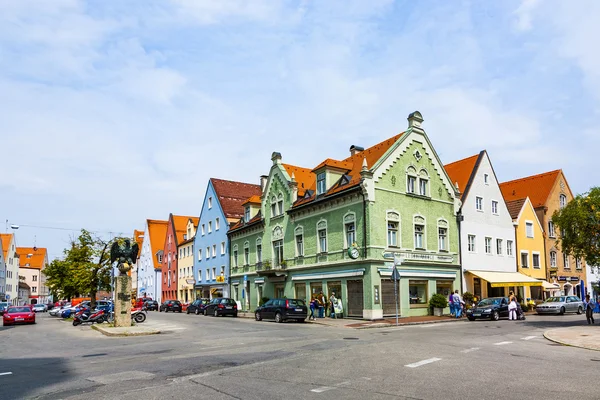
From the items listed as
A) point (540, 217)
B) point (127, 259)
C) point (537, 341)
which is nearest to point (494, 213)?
point (540, 217)

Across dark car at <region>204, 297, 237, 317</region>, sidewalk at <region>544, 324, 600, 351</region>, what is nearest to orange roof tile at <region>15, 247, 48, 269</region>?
dark car at <region>204, 297, 237, 317</region>

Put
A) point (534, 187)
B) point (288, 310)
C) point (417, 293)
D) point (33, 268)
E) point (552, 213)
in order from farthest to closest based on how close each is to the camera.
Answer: point (33, 268) → point (534, 187) → point (552, 213) → point (417, 293) → point (288, 310)

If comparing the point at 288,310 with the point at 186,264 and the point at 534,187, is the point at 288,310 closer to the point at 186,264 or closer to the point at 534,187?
the point at 534,187

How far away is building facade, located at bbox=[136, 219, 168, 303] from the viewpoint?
79.4 m

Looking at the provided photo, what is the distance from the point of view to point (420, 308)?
114ft

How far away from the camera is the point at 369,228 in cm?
3238

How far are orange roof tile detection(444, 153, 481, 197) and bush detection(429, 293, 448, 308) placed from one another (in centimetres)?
973

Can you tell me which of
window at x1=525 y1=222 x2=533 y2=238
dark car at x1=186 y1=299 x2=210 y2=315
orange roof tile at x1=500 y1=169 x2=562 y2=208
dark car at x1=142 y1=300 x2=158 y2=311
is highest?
orange roof tile at x1=500 y1=169 x2=562 y2=208

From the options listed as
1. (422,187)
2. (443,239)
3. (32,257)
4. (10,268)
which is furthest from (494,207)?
(32,257)

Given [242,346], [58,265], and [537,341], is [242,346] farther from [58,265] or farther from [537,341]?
[58,265]

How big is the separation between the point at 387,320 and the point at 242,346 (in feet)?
51.8

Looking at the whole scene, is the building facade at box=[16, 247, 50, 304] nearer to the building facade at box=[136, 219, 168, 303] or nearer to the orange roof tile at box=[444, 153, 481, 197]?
the building facade at box=[136, 219, 168, 303]

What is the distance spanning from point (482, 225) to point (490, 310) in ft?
38.4

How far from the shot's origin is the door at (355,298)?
106ft
